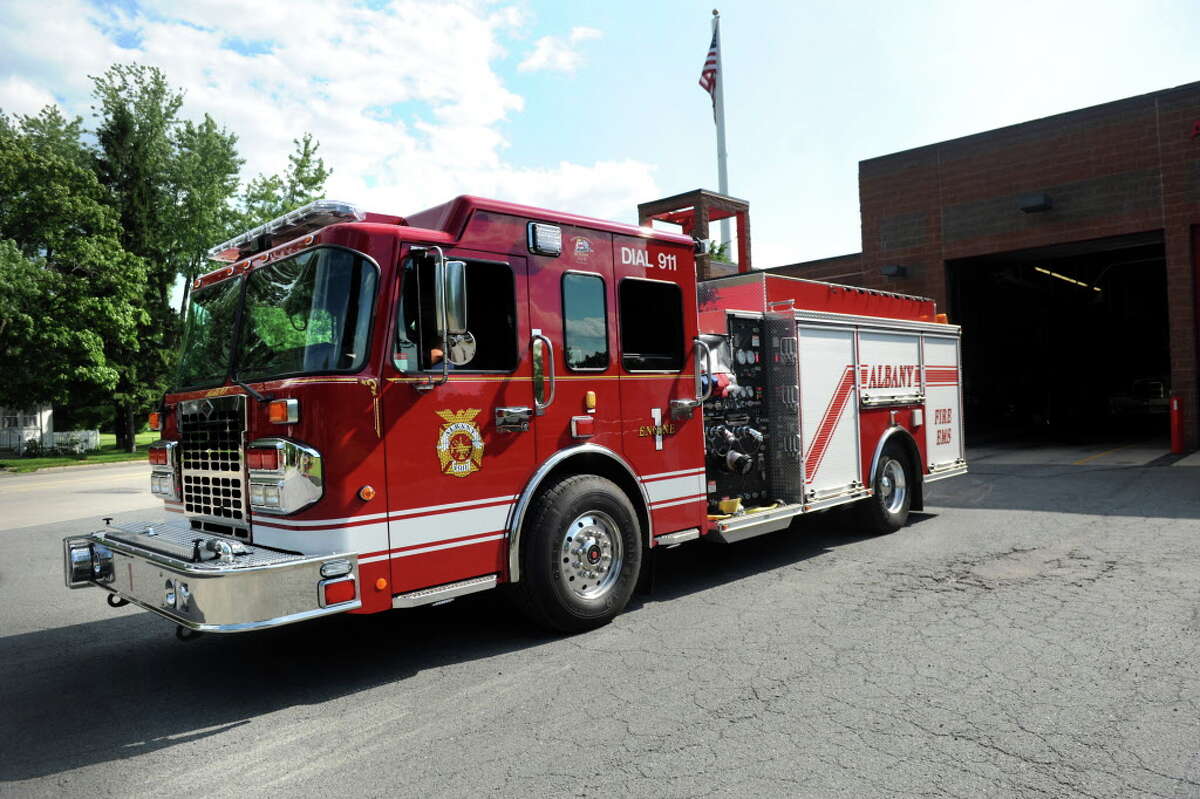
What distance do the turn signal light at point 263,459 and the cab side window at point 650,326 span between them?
239 centimetres

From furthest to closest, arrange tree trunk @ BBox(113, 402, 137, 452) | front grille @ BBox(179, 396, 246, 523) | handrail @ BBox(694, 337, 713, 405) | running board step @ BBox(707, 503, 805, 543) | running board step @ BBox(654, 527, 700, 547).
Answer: tree trunk @ BBox(113, 402, 137, 452) < running board step @ BBox(707, 503, 805, 543) < handrail @ BBox(694, 337, 713, 405) < running board step @ BBox(654, 527, 700, 547) < front grille @ BBox(179, 396, 246, 523)

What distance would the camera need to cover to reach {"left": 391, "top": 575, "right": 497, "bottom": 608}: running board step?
4301 millimetres

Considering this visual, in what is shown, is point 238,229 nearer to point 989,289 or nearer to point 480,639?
point 989,289

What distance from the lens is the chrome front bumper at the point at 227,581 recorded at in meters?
3.76

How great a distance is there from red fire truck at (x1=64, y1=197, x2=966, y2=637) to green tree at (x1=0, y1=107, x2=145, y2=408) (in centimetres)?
2430

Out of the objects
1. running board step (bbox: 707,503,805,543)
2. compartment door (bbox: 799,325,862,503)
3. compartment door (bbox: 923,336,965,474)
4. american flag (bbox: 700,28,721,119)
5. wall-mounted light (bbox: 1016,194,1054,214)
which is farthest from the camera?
american flag (bbox: 700,28,721,119)

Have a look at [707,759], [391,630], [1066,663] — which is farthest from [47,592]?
[1066,663]

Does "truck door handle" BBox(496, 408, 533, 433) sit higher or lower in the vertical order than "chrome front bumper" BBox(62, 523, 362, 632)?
higher

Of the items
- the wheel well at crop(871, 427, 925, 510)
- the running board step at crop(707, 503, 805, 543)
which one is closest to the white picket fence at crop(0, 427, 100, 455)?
the wheel well at crop(871, 427, 925, 510)

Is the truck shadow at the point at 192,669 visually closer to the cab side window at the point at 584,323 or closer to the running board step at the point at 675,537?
the running board step at the point at 675,537

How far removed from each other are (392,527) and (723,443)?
311 cm

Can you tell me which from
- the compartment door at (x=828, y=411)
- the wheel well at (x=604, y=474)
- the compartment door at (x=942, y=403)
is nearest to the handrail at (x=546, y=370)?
the wheel well at (x=604, y=474)

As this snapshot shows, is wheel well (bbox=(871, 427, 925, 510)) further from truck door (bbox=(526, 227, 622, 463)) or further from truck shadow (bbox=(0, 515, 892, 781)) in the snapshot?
truck door (bbox=(526, 227, 622, 463))

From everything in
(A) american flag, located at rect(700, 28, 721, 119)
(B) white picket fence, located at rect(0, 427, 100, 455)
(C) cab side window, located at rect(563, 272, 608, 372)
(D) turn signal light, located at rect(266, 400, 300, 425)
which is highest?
(A) american flag, located at rect(700, 28, 721, 119)
